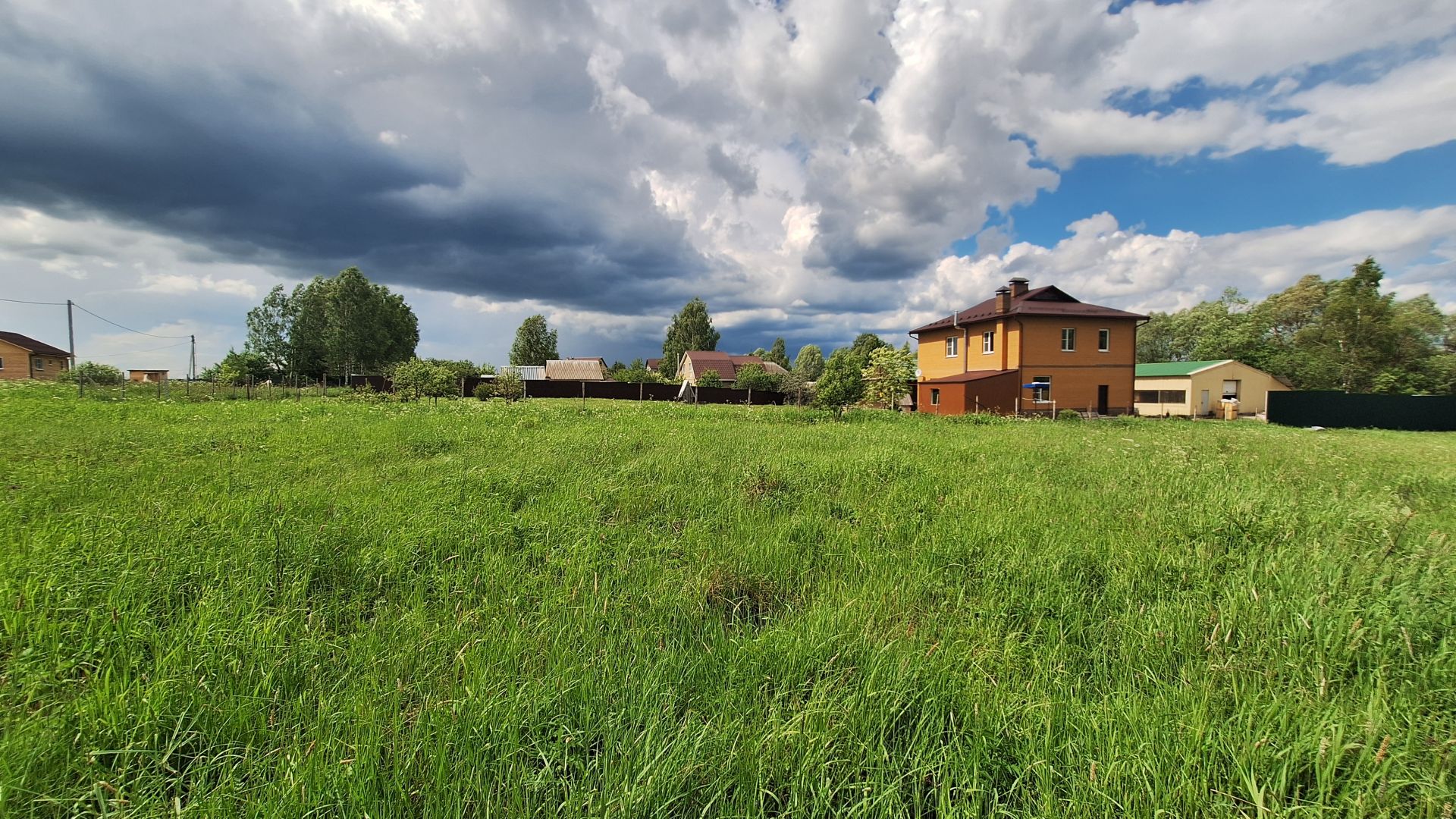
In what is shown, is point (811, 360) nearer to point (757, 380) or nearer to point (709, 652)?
point (757, 380)

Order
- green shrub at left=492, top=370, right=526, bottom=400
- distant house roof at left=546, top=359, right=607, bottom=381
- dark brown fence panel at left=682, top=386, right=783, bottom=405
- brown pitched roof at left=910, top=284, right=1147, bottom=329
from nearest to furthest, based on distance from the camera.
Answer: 1. brown pitched roof at left=910, top=284, right=1147, bottom=329
2. green shrub at left=492, top=370, right=526, bottom=400
3. dark brown fence panel at left=682, top=386, right=783, bottom=405
4. distant house roof at left=546, top=359, right=607, bottom=381

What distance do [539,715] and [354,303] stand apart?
57.6 metres

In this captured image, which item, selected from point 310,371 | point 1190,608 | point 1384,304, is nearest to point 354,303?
point 310,371

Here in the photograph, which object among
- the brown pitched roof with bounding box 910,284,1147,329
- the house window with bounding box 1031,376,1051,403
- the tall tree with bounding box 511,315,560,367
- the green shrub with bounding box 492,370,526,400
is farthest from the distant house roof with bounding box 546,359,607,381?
the house window with bounding box 1031,376,1051,403

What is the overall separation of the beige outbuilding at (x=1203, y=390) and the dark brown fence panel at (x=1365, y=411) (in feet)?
19.9

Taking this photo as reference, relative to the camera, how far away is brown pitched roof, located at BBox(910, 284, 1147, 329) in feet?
93.1

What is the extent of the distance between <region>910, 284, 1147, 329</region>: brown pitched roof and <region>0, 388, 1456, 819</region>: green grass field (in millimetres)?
25992

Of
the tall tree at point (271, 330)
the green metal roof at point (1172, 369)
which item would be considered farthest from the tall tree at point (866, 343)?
the tall tree at point (271, 330)

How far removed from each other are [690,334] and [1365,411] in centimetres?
5724

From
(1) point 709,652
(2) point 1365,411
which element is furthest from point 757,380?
(1) point 709,652

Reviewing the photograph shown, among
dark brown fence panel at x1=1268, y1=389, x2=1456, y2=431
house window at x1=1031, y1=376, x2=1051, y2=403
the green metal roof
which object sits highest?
the green metal roof

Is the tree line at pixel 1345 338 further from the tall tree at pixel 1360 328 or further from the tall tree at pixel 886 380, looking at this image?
the tall tree at pixel 886 380

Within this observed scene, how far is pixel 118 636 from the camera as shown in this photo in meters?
2.31

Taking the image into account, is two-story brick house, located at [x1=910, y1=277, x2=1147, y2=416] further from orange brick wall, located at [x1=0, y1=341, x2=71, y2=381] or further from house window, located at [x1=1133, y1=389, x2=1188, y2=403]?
orange brick wall, located at [x1=0, y1=341, x2=71, y2=381]
